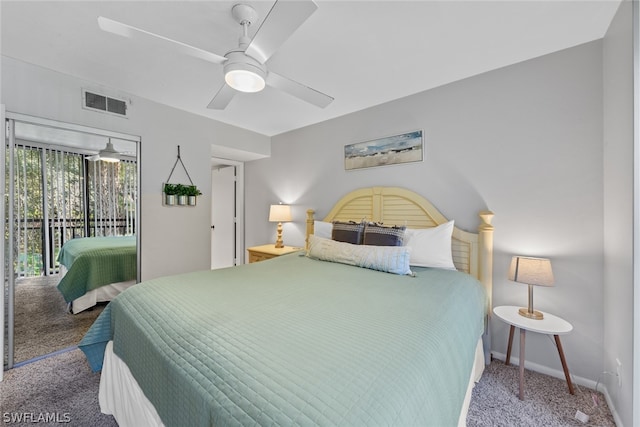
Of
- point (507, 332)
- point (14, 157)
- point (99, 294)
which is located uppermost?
point (14, 157)

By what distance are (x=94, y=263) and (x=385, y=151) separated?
3.10 m

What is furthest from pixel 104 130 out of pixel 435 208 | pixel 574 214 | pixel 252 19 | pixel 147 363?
pixel 574 214

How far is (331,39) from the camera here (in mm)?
1751

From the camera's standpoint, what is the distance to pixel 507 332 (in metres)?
2.10

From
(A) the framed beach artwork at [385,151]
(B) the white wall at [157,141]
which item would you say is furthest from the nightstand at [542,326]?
(B) the white wall at [157,141]

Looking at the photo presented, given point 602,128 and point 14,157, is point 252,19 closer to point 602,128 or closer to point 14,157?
point 14,157

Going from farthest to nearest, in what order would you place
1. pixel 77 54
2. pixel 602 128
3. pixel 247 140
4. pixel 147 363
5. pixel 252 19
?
pixel 247 140, pixel 77 54, pixel 602 128, pixel 252 19, pixel 147 363

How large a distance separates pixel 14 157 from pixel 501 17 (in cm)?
360

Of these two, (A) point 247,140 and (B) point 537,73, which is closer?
(B) point 537,73

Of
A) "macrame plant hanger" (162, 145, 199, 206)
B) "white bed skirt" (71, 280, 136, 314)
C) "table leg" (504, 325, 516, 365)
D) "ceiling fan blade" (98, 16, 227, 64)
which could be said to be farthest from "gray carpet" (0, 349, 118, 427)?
"table leg" (504, 325, 516, 365)

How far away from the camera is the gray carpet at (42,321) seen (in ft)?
6.95

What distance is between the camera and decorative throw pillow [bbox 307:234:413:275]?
197cm

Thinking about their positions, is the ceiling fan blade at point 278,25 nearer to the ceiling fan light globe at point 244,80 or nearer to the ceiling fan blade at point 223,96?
the ceiling fan light globe at point 244,80

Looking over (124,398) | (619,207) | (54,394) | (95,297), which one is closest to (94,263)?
(95,297)
